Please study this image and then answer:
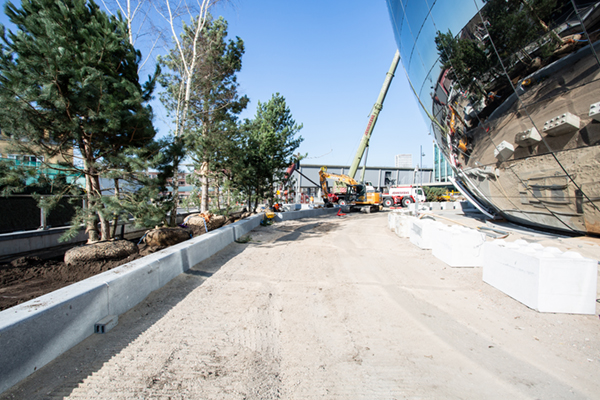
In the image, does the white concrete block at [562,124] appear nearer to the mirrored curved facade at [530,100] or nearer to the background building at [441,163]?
the mirrored curved facade at [530,100]

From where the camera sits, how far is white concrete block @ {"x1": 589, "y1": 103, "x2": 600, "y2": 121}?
17.6 ft

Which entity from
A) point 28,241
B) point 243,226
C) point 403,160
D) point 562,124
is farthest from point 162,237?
point 403,160

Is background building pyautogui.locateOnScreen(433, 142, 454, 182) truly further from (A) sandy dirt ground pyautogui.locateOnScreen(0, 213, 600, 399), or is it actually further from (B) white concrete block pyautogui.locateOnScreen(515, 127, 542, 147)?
(A) sandy dirt ground pyautogui.locateOnScreen(0, 213, 600, 399)

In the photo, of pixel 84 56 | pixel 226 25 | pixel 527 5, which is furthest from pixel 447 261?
pixel 226 25

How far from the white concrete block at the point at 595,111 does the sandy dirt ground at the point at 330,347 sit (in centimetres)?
390

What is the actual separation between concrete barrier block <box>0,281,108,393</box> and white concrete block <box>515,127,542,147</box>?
8716mm

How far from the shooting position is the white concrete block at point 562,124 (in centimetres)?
582

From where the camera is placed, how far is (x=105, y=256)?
18.7ft

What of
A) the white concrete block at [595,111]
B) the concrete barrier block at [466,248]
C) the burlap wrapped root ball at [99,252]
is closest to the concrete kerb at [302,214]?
the burlap wrapped root ball at [99,252]

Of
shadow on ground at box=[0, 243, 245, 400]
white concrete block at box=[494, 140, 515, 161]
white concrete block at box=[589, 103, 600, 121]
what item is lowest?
shadow on ground at box=[0, 243, 245, 400]

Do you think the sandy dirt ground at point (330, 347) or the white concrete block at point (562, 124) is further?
the white concrete block at point (562, 124)

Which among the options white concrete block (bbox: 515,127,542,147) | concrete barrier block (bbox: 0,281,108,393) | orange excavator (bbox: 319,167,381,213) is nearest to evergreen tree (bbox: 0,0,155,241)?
concrete barrier block (bbox: 0,281,108,393)

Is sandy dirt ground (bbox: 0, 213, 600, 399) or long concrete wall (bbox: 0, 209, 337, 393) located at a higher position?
long concrete wall (bbox: 0, 209, 337, 393)

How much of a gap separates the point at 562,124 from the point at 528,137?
2.65 feet
